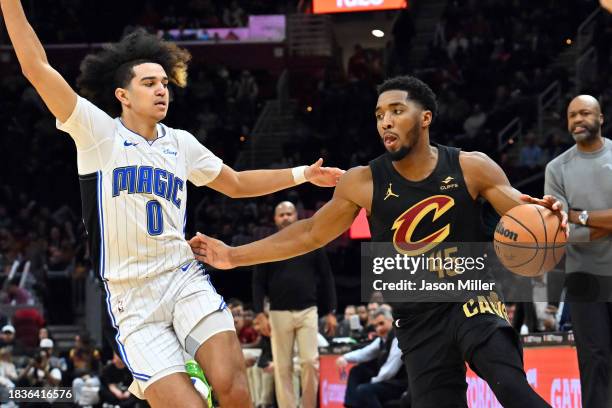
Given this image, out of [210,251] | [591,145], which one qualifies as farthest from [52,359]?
[591,145]

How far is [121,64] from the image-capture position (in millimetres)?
6578

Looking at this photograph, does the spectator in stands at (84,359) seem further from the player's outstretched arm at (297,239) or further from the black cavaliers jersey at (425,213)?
the black cavaliers jersey at (425,213)

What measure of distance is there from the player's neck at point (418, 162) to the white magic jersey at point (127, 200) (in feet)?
4.20

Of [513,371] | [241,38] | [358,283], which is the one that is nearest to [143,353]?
[513,371]

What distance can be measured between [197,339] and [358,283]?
43.5 feet

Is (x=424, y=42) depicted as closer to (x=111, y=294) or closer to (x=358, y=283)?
(x=358, y=283)

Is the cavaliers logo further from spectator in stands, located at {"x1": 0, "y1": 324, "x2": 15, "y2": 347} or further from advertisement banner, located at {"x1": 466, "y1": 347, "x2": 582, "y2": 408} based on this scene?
spectator in stands, located at {"x1": 0, "y1": 324, "x2": 15, "y2": 347}

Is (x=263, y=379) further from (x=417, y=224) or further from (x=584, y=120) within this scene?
(x=417, y=224)

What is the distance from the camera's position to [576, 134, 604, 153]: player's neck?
7715 millimetres

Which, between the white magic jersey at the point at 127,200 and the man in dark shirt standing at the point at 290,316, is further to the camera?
the man in dark shirt standing at the point at 290,316

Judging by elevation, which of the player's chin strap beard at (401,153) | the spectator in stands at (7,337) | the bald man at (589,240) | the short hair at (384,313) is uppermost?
the player's chin strap beard at (401,153)

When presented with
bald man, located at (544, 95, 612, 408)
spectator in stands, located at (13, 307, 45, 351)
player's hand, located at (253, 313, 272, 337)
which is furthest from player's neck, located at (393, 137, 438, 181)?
spectator in stands, located at (13, 307, 45, 351)

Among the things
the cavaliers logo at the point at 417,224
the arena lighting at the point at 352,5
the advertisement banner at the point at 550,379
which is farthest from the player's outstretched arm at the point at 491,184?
the arena lighting at the point at 352,5

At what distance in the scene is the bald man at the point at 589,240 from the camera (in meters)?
7.39
